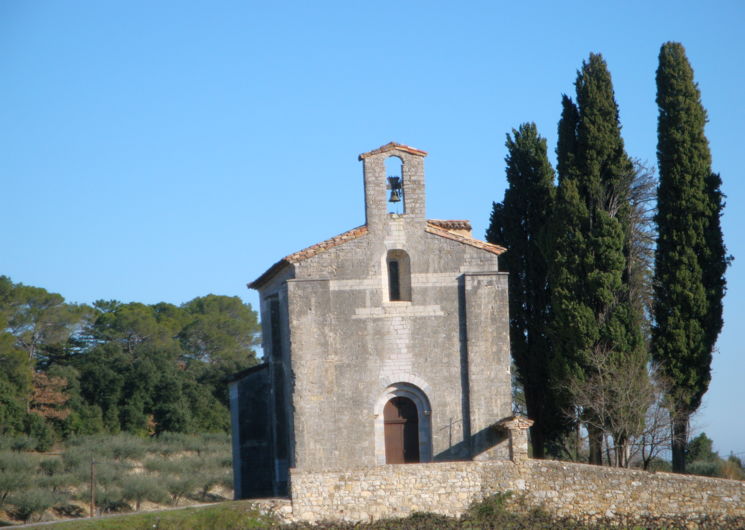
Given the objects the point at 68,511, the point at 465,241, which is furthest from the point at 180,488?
the point at 465,241

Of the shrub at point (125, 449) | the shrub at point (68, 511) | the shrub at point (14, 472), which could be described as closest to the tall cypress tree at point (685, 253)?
the shrub at point (68, 511)

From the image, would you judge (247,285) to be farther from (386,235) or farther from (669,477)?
(669,477)

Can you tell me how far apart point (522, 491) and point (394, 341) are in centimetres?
465

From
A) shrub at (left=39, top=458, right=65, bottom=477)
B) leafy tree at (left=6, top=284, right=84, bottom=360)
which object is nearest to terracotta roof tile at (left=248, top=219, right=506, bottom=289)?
shrub at (left=39, top=458, right=65, bottom=477)

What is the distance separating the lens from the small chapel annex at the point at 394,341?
25281 mm

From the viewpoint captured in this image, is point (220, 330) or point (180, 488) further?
point (220, 330)

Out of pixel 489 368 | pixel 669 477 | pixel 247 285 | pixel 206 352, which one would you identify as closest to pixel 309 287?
pixel 489 368

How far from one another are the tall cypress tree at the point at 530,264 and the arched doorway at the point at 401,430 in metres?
4.87

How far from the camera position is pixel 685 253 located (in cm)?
2794

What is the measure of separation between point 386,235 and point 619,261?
6655 mm

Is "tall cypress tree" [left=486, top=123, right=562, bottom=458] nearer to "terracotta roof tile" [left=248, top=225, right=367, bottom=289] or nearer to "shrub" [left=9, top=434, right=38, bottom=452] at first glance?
"terracotta roof tile" [left=248, top=225, right=367, bottom=289]

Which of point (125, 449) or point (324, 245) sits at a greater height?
point (324, 245)

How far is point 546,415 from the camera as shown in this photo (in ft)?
98.0

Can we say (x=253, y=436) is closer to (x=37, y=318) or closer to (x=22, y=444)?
(x=22, y=444)
